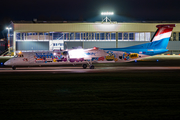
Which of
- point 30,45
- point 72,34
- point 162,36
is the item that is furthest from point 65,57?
point 30,45

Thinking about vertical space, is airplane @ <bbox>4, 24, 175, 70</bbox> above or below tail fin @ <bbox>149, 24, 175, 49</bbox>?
below

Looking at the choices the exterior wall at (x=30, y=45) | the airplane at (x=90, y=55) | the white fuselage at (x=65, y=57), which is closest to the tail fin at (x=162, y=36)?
the airplane at (x=90, y=55)

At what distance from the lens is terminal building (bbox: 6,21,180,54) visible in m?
79.1

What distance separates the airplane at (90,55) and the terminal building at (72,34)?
140ft

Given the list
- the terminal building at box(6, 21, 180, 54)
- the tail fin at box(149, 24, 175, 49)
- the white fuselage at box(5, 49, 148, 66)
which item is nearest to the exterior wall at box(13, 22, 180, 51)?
the terminal building at box(6, 21, 180, 54)

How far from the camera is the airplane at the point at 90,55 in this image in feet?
109

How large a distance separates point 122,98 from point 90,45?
66.8m

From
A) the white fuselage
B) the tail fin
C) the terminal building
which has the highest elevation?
the terminal building

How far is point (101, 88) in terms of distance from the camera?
1695cm

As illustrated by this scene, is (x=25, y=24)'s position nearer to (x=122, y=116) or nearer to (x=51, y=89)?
(x=51, y=89)

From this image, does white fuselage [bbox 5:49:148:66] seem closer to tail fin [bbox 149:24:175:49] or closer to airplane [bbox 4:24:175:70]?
airplane [bbox 4:24:175:70]

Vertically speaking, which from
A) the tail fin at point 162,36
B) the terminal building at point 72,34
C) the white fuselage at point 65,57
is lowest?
the white fuselage at point 65,57

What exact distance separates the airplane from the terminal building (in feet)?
140

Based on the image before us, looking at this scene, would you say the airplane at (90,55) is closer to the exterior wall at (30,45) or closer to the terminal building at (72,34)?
the terminal building at (72,34)
